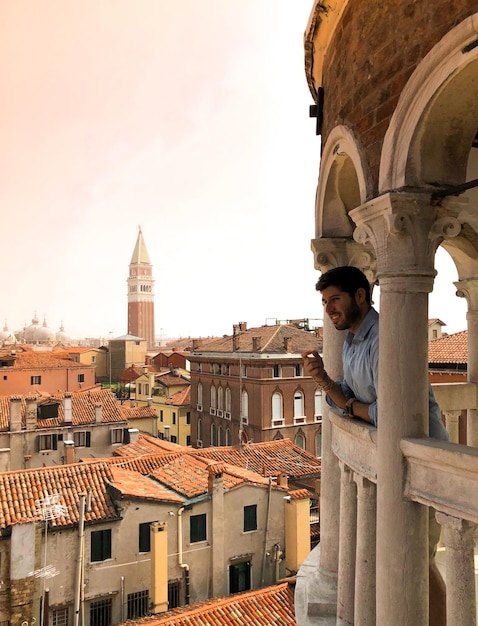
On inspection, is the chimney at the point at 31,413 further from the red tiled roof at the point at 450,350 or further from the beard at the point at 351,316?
the beard at the point at 351,316

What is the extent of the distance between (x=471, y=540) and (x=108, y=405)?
3674 centimetres

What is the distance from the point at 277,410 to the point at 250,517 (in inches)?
734

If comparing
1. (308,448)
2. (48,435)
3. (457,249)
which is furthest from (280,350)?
(457,249)

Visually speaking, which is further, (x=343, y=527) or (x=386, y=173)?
(x=343, y=527)

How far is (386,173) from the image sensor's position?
142 inches

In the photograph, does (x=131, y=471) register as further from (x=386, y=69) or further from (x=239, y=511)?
(x=386, y=69)

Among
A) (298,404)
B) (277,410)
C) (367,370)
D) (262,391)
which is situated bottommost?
(277,410)

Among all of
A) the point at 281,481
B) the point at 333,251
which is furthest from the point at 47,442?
the point at 333,251

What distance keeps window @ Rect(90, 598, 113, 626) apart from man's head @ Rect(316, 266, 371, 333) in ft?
67.2

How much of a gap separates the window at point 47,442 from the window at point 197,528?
50.6 feet

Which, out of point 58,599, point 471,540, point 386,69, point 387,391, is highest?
point 386,69

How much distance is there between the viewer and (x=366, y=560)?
3850 mm

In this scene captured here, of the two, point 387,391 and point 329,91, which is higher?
point 329,91

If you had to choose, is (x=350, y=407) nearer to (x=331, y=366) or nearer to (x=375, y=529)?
(x=375, y=529)
